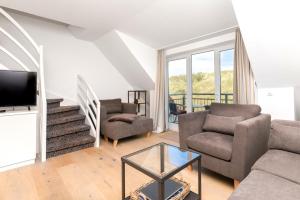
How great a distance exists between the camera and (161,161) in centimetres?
160

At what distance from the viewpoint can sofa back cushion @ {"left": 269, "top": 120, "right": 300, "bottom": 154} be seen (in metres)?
1.55

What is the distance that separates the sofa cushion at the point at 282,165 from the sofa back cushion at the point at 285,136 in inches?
2.5

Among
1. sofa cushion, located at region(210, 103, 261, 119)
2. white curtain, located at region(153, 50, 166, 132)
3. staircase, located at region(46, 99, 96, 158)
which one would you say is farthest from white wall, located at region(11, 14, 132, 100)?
sofa cushion, located at region(210, 103, 261, 119)

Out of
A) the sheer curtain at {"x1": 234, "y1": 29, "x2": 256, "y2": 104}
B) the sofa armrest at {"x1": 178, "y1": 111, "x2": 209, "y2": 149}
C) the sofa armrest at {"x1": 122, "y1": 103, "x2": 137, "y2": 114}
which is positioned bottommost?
the sofa armrest at {"x1": 178, "y1": 111, "x2": 209, "y2": 149}

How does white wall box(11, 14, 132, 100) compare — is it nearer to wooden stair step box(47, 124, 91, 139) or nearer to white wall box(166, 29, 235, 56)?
wooden stair step box(47, 124, 91, 139)

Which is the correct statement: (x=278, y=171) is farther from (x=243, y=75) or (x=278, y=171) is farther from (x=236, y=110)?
(x=243, y=75)

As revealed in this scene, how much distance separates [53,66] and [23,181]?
2.38 metres

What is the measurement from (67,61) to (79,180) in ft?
8.87

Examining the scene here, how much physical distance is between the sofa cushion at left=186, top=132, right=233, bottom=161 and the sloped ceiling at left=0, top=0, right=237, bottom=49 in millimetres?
1673

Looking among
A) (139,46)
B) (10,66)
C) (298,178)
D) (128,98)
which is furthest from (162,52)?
(298,178)

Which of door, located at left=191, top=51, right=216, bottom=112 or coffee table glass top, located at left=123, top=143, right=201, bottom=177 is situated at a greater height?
door, located at left=191, top=51, right=216, bottom=112

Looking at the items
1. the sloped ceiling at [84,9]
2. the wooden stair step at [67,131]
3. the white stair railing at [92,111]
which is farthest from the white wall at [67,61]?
the wooden stair step at [67,131]

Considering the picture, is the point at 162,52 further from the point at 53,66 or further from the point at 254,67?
the point at 53,66

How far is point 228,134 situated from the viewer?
2.16 meters
